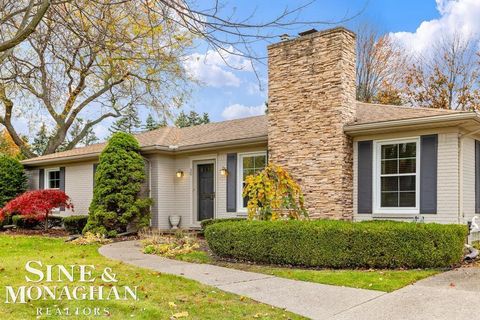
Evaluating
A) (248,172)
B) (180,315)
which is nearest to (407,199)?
(248,172)

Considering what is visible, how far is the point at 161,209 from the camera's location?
1395 cm

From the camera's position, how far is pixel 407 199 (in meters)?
9.78

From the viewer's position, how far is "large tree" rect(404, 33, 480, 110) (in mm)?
23594

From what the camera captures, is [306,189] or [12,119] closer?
[306,189]

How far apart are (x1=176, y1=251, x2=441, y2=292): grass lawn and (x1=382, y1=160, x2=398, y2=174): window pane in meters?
3.13

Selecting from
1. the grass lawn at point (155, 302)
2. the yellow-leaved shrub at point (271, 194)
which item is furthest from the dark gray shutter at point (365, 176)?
the grass lawn at point (155, 302)

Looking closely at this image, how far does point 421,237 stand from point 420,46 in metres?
20.5

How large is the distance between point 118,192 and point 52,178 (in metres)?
6.25

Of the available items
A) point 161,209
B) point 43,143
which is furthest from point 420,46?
point 43,143

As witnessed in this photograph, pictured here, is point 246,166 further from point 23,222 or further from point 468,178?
point 23,222

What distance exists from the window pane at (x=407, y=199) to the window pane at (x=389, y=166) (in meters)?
0.53

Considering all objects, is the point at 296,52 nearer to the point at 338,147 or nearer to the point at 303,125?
the point at 303,125

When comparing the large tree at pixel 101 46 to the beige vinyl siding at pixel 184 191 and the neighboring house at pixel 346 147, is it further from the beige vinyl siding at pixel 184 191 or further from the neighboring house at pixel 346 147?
the beige vinyl siding at pixel 184 191

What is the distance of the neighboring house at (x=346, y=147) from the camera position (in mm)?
9328
